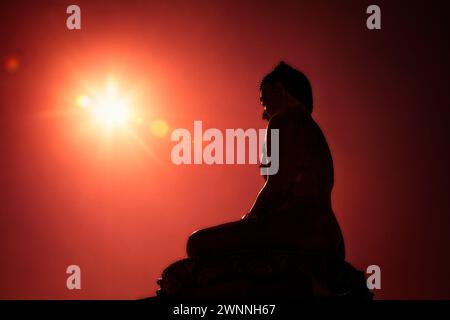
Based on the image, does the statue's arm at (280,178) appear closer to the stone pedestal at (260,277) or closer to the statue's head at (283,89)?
the statue's head at (283,89)

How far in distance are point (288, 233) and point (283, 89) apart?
1179 mm

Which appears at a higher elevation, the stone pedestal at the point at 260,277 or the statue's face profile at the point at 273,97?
the statue's face profile at the point at 273,97

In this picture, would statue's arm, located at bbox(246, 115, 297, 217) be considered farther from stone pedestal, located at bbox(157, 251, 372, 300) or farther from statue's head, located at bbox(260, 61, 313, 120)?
stone pedestal, located at bbox(157, 251, 372, 300)

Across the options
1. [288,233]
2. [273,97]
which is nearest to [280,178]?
[288,233]

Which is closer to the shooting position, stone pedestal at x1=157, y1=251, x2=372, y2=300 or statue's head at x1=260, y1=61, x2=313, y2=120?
stone pedestal at x1=157, y1=251, x2=372, y2=300

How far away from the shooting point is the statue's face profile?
229 inches

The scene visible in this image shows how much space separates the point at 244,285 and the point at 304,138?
1.16 metres

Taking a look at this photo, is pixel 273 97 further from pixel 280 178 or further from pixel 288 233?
pixel 288 233

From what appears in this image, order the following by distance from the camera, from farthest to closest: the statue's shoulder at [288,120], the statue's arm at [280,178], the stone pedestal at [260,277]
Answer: the statue's shoulder at [288,120] → the statue's arm at [280,178] → the stone pedestal at [260,277]

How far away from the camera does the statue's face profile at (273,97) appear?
5.82 m

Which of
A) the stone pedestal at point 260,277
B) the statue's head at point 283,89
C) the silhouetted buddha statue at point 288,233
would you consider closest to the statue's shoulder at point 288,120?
the silhouetted buddha statue at point 288,233

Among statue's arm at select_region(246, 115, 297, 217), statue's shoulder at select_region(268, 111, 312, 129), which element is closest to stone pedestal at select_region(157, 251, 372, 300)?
statue's arm at select_region(246, 115, 297, 217)

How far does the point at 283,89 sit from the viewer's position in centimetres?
583
